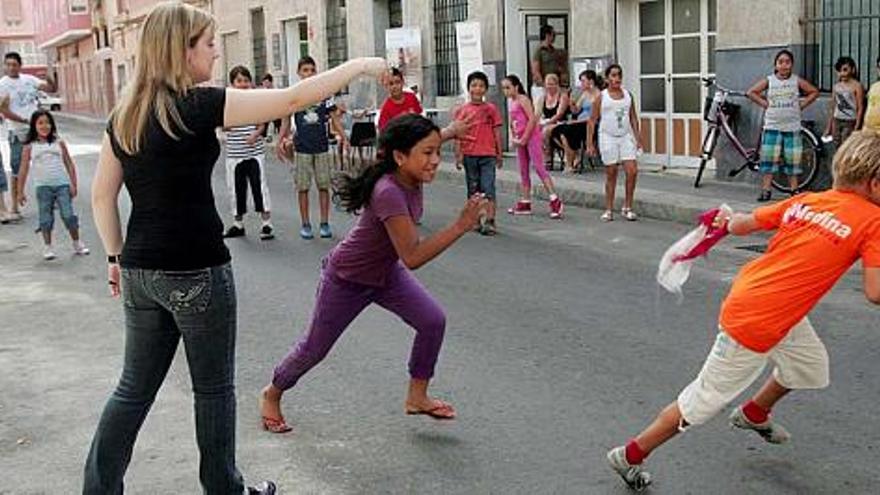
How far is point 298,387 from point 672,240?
547 centimetres

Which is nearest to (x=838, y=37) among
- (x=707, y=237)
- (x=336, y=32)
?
(x=707, y=237)

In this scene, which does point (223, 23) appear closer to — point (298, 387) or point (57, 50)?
point (298, 387)

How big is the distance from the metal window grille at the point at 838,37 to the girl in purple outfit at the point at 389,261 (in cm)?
853

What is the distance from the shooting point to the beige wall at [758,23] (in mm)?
12383

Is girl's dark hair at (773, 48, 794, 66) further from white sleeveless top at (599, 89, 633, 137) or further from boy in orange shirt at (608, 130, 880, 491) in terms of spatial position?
boy in orange shirt at (608, 130, 880, 491)

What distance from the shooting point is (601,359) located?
6133 mm

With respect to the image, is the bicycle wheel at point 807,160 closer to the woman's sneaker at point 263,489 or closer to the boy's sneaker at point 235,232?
the boy's sneaker at point 235,232

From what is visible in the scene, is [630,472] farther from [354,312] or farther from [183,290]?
[183,290]

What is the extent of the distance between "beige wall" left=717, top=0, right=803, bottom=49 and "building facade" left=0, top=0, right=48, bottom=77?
67.7 metres

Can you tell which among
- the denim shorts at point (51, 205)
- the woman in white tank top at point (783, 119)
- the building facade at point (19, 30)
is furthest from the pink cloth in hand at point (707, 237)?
the building facade at point (19, 30)

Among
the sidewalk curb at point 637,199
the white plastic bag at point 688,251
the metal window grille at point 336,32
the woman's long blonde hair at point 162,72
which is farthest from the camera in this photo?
the metal window grille at point 336,32

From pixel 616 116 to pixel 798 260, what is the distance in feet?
25.3

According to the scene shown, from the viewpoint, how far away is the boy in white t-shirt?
12930 mm

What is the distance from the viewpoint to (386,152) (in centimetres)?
466
